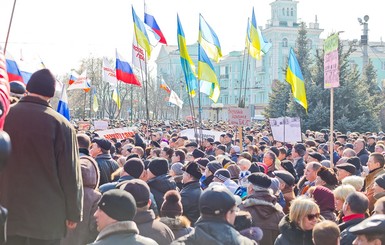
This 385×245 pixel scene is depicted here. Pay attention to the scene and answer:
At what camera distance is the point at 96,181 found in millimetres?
6156

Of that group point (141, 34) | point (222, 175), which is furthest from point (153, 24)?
point (222, 175)

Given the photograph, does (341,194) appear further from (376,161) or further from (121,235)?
(376,161)

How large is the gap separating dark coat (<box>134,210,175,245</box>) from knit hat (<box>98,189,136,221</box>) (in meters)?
1.05

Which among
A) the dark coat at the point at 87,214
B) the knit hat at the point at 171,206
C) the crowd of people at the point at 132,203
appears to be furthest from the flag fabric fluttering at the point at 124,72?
the knit hat at the point at 171,206

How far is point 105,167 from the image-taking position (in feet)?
30.2

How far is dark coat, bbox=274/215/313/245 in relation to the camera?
5406 mm

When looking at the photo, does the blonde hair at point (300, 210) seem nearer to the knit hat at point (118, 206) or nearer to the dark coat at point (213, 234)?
the dark coat at point (213, 234)

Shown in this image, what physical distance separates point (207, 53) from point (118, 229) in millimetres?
13481

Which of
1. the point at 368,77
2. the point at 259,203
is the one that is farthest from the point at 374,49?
the point at 259,203

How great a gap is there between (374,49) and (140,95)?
128 feet

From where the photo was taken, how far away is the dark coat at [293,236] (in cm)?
541

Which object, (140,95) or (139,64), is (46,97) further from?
(140,95)

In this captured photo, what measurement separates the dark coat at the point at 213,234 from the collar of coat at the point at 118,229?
382 mm

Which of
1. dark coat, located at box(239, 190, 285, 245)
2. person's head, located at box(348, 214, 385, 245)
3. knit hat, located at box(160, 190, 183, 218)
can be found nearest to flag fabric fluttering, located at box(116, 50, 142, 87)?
dark coat, located at box(239, 190, 285, 245)
